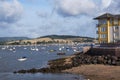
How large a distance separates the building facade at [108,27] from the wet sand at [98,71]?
110 ft

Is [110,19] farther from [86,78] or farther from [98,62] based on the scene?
[86,78]

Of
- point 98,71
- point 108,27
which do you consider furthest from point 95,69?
point 108,27

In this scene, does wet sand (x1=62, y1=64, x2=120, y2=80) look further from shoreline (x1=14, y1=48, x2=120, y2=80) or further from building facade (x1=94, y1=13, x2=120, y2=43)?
building facade (x1=94, y1=13, x2=120, y2=43)

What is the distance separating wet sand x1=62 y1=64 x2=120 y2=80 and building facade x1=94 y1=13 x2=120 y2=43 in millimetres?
33431

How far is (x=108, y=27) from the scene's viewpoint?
10100 cm

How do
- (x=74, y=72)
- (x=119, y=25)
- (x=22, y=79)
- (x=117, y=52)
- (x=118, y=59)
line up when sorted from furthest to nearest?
(x=119, y=25) < (x=117, y=52) < (x=118, y=59) < (x=74, y=72) < (x=22, y=79)

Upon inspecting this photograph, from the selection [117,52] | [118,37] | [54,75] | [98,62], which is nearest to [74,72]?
[54,75]

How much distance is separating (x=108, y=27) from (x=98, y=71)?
41.3 metres

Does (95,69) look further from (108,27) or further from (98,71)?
(108,27)

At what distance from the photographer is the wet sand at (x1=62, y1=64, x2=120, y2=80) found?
56.2 metres

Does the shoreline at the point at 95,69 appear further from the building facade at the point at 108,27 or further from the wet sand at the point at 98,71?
the building facade at the point at 108,27

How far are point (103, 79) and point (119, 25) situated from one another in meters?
47.0

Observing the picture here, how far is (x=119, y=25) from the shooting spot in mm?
99625

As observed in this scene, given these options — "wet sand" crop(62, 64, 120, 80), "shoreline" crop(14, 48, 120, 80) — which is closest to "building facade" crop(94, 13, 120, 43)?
"shoreline" crop(14, 48, 120, 80)
